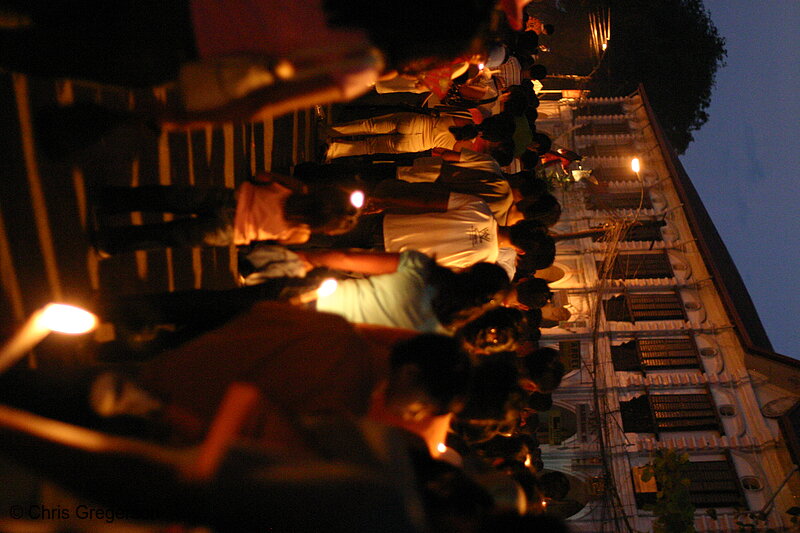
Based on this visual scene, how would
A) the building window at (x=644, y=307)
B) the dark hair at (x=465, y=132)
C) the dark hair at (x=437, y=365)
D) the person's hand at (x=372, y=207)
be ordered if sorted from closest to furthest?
the dark hair at (x=437, y=365)
the person's hand at (x=372, y=207)
the dark hair at (x=465, y=132)
the building window at (x=644, y=307)

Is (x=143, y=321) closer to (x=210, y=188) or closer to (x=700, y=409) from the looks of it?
(x=210, y=188)

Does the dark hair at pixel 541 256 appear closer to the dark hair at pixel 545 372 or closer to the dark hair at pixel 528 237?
the dark hair at pixel 528 237

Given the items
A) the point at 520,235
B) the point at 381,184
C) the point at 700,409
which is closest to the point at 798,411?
the point at 700,409

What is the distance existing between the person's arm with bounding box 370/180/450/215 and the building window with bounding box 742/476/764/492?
13.6 metres

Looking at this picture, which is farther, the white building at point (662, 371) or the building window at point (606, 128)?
the building window at point (606, 128)

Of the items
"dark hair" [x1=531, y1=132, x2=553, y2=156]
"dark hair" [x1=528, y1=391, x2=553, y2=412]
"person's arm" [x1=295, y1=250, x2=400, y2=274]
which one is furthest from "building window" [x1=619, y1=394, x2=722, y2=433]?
"person's arm" [x1=295, y1=250, x2=400, y2=274]

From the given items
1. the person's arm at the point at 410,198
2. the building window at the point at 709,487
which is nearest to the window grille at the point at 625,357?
the building window at the point at 709,487

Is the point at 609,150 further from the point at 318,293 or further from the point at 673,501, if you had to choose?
the point at 318,293

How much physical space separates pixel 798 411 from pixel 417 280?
44.2ft

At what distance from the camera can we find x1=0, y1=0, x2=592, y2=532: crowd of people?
217 centimetres

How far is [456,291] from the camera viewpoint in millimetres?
3564

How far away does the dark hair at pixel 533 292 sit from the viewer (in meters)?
7.14

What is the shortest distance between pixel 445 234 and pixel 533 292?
8.67 ft

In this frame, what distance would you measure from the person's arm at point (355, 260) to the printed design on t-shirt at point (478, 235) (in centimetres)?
182
